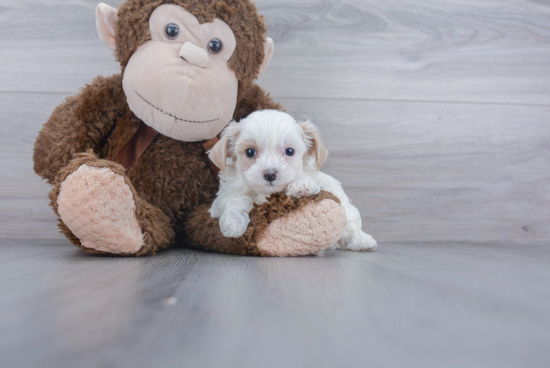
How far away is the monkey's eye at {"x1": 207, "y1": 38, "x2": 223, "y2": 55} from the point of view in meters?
0.85

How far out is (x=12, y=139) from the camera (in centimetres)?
120

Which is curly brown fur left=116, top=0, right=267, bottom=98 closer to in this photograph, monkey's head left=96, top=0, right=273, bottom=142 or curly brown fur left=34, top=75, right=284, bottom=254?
monkey's head left=96, top=0, right=273, bottom=142

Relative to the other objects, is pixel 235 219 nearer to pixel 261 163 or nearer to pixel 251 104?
pixel 261 163

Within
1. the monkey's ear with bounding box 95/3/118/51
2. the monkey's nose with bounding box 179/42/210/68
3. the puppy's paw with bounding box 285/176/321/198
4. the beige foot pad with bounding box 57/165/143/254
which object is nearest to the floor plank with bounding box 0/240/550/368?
the beige foot pad with bounding box 57/165/143/254

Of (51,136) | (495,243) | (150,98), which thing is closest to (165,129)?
(150,98)

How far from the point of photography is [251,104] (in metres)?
1.03

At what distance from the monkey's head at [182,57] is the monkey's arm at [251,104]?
0.42 ft

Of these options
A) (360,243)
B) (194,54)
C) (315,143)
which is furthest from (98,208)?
(360,243)

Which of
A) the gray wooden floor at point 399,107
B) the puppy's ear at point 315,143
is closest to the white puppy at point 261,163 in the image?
the puppy's ear at point 315,143

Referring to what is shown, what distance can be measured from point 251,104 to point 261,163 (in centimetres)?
29

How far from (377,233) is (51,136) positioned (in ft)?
3.17

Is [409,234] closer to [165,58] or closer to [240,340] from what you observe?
[165,58]

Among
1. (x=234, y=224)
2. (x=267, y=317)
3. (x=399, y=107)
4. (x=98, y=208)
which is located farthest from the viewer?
(x=399, y=107)

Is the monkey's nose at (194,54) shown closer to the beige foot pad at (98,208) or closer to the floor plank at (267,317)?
the beige foot pad at (98,208)
